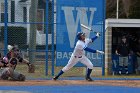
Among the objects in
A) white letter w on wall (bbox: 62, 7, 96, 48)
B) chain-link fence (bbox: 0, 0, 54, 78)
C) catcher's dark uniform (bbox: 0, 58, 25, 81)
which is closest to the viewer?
catcher's dark uniform (bbox: 0, 58, 25, 81)

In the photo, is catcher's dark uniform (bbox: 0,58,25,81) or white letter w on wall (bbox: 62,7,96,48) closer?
catcher's dark uniform (bbox: 0,58,25,81)

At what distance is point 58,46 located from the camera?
2266 cm

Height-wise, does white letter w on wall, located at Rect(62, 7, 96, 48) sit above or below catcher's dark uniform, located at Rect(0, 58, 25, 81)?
above

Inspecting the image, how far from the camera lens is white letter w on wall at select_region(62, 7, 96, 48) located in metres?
22.7

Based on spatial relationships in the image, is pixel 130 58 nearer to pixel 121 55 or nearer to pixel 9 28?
pixel 121 55

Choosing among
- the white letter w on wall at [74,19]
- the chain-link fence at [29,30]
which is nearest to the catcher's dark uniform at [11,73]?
the chain-link fence at [29,30]

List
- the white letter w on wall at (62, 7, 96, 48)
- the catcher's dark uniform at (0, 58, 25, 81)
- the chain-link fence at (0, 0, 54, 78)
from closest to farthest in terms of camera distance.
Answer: the catcher's dark uniform at (0, 58, 25, 81) < the chain-link fence at (0, 0, 54, 78) < the white letter w on wall at (62, 7, 96, 48)

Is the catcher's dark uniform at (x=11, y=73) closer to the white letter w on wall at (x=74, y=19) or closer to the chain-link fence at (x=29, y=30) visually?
the chain-link fence at (x=29, y=30)

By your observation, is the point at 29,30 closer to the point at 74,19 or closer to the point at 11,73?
the point at 74,19

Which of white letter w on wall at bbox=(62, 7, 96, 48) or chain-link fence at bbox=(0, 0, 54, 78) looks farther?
white letter w on wall at bbox=(62, 7, 96, 48)

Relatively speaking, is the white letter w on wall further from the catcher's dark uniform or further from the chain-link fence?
the catcher's dark uniform

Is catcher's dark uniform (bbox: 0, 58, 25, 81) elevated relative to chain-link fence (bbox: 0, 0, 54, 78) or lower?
lower

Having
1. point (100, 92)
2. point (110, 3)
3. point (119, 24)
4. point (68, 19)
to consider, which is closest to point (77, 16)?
point (68, 19)

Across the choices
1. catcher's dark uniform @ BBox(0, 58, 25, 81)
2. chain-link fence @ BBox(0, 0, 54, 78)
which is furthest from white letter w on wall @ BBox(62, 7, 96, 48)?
catcher's dark uniform @ BBox(0, 58, 25, 81)
